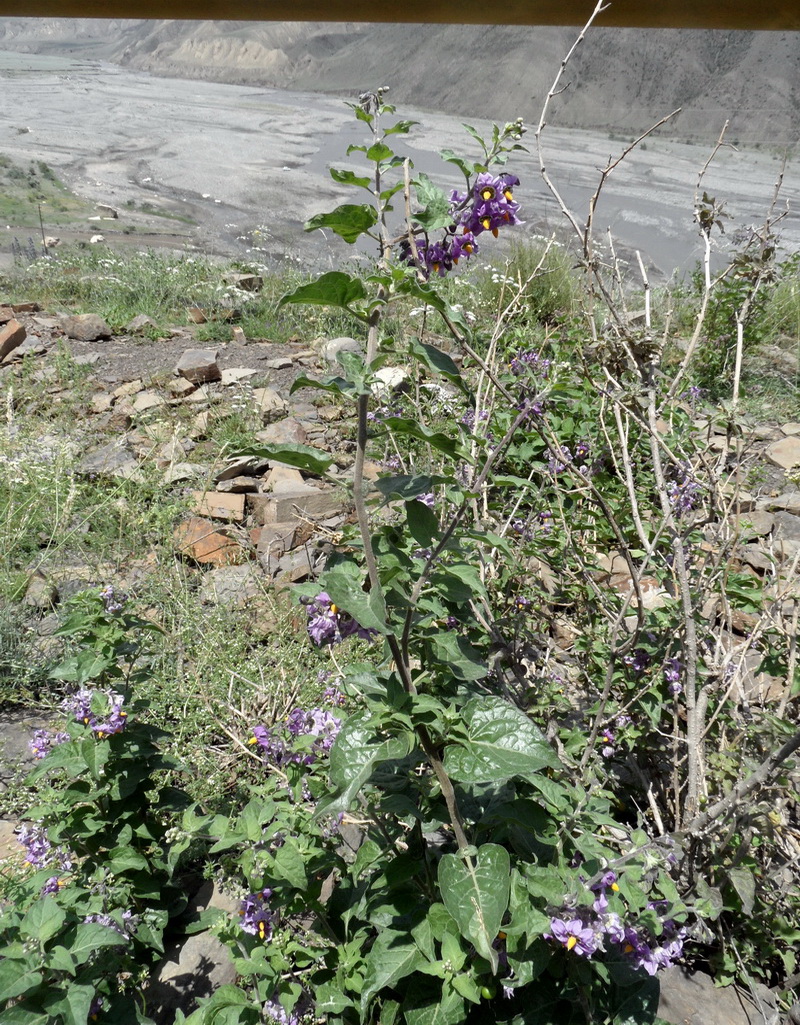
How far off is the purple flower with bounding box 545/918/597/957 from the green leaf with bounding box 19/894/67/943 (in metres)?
0.80

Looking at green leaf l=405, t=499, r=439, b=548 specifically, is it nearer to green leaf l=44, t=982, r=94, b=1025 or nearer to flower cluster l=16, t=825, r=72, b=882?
green leaf l=44, t=982, r=94, b=1025

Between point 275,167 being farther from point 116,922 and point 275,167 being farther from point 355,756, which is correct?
point 355,756

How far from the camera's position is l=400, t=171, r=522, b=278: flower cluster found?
109cm

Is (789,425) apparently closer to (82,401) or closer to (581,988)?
(581,988)

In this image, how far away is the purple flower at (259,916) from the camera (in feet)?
4.30

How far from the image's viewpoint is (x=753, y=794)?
1.37m

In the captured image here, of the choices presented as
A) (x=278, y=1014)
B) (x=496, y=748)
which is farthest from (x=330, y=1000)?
(x=496, y=748)

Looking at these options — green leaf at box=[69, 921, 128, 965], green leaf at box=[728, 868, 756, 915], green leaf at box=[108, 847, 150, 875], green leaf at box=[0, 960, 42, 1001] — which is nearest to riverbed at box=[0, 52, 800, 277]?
green leaf at box=[728, 868, 756, 915]

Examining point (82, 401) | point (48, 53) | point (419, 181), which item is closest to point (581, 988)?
point (419, 181)

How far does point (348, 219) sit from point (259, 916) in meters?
1.22

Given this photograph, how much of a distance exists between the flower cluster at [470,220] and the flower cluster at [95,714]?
1.05m

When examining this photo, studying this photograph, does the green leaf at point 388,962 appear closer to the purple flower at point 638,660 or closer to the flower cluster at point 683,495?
the purple flower at point 638,660

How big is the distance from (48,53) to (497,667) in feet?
110

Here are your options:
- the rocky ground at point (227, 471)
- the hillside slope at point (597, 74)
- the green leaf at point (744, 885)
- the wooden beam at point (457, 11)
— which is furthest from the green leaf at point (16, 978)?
the hillside slope at point (597, 74)
